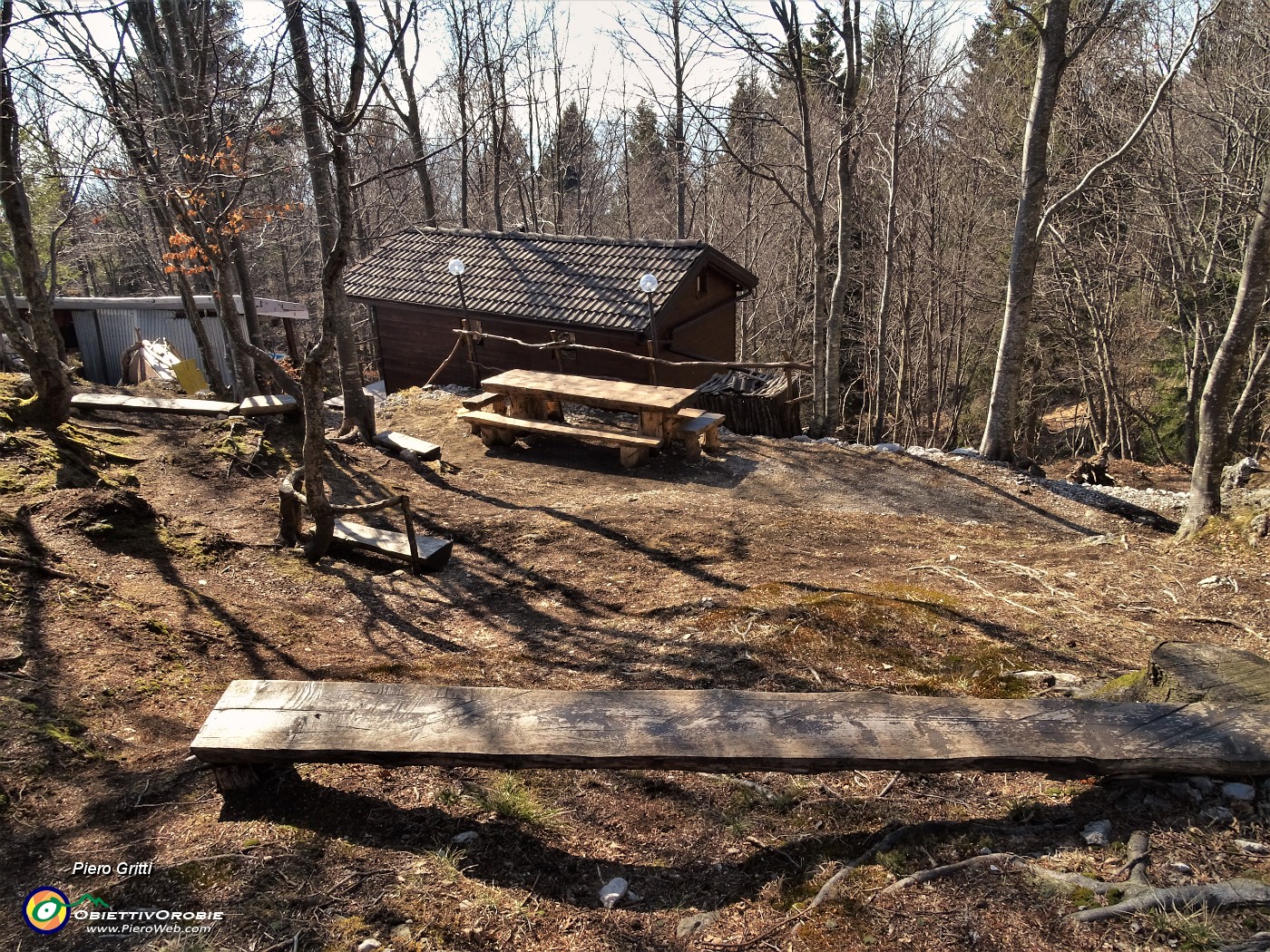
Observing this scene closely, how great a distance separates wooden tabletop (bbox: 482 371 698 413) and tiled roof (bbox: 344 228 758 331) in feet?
8.70

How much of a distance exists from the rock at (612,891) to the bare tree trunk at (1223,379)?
714 centimetres

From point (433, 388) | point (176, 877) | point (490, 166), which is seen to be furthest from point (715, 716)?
point (490, 166)

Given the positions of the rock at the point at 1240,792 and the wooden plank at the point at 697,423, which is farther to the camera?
the wooden plank at the point at 697,423

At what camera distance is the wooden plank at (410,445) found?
992 cm

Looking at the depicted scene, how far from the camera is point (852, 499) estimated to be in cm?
949

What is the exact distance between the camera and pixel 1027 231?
9992 mm

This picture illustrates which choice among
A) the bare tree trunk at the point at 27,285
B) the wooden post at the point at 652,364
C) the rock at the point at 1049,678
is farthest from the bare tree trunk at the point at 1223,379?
the bare tree trunk at the point at 27,285

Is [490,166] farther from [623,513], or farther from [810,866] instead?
[810,866]

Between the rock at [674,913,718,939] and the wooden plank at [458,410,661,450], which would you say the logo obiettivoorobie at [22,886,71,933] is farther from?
the wooden plank at [458,410,661,450]

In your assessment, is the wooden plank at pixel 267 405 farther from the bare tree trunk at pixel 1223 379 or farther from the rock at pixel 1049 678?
the bare tree trunk at pixel 1223 379

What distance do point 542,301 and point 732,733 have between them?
43.1ft

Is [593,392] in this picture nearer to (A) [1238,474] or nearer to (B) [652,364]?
(B) [652,364]

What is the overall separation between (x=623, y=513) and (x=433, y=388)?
27.0ft

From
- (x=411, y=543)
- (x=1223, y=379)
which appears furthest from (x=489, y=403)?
(x=1223, y=379)
